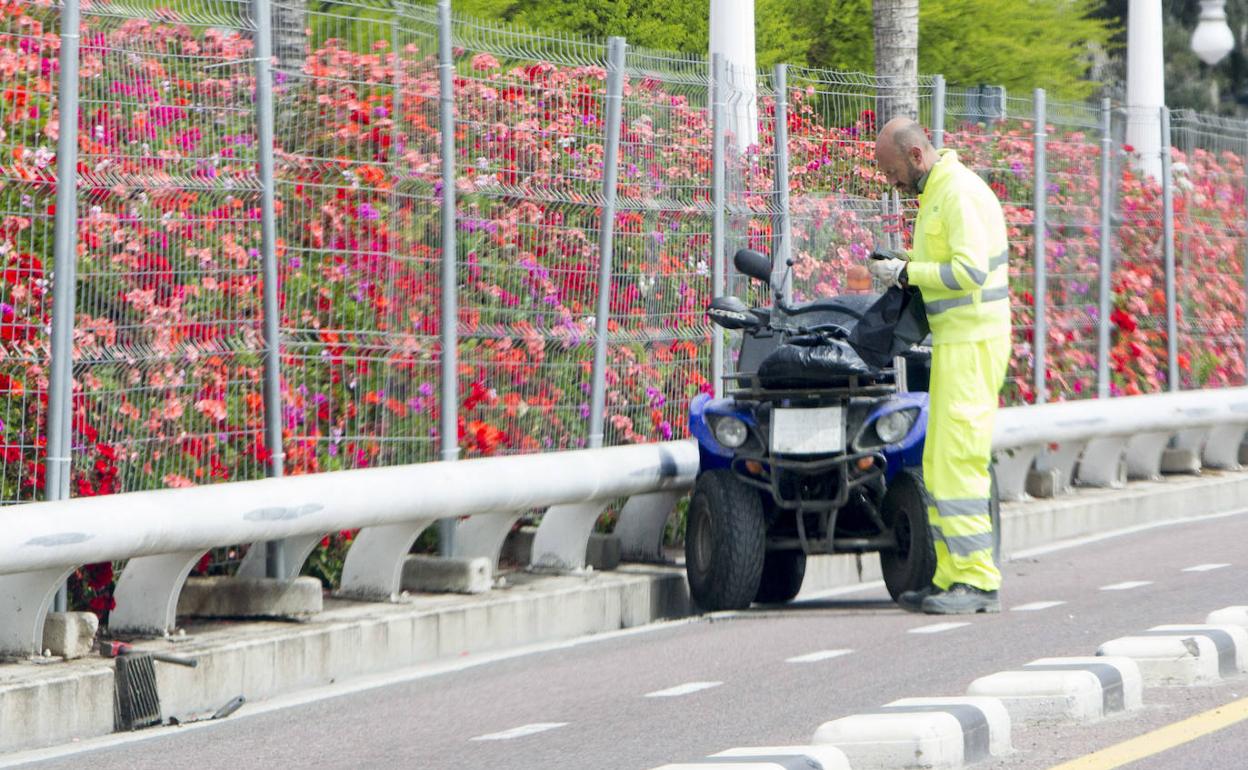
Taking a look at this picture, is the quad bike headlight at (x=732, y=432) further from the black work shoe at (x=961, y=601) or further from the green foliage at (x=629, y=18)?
the green foliage at (x=629, y=18)

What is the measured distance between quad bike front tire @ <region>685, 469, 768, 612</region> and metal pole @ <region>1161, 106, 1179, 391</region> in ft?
23.2

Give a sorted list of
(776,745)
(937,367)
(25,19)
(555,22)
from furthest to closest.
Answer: (555,22)
(937,367)
(25,19)
(776,745)

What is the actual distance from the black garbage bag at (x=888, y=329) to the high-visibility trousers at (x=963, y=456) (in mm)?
132

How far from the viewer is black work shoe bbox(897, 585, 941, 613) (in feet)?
36.1

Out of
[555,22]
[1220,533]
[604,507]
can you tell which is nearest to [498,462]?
[604,507]

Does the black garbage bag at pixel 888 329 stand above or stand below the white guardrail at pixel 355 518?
above

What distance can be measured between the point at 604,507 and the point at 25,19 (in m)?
3.67

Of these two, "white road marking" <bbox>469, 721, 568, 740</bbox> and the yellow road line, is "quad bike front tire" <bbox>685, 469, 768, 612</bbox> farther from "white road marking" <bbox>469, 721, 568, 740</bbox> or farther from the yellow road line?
the yellow road line

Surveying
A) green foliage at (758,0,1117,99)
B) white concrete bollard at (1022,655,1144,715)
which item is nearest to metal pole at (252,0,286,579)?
white concrete bollard at (1022,655,1144,715)

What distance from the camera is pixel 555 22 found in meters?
28.8

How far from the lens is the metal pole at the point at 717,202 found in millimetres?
13031

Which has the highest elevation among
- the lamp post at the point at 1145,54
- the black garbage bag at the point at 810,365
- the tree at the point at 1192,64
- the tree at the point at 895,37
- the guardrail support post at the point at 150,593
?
the tree at the point at 1192,64

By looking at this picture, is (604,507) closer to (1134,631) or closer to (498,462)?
(498,462)

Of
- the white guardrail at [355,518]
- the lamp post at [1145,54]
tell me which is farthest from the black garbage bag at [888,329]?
the lamp post at [1145,54]
